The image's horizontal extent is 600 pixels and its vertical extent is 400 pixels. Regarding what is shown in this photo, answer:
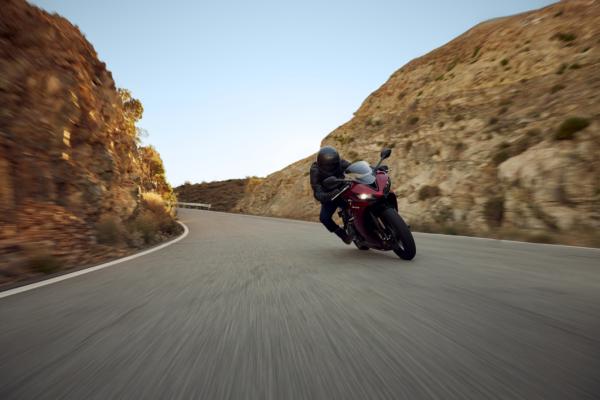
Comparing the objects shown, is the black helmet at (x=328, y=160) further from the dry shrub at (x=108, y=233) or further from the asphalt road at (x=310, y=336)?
the dry shrub at (x=108, y=233)

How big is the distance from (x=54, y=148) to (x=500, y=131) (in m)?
18.3

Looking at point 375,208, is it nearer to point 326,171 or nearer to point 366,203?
point 366,203

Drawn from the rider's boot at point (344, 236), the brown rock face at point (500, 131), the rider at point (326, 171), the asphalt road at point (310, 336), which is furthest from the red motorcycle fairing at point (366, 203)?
the brown rock face at point (500, 131)

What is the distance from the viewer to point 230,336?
7.52 feet

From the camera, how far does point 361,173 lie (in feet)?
18.4

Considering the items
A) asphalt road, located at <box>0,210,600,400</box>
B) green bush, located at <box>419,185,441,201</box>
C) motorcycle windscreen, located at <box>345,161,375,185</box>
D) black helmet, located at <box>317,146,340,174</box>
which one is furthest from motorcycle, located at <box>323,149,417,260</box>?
green bush, located at <box>419,185,441,201</box>

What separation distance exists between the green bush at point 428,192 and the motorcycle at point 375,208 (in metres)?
13.0

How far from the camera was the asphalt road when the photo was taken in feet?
5.18

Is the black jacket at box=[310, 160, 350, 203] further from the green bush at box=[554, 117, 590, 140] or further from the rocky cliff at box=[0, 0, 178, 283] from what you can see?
the green bush at box=[554, 117, 590, 140]

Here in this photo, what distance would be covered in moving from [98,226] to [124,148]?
23.5 feet

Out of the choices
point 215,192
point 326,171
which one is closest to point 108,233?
point 326,171

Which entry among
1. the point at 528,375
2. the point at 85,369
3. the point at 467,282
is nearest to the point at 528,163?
the point at 467,282

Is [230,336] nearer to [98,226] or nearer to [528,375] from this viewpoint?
[528,375]

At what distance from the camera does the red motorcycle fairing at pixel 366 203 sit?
5246 mm
